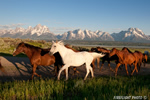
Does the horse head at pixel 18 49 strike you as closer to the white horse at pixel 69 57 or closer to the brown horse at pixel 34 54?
the brown horse at pixel 34 54

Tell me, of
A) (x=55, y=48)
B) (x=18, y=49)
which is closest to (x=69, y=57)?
(x=55, y=48)

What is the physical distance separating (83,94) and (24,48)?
227 inches

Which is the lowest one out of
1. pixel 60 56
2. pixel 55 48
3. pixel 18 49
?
pixel 60 56

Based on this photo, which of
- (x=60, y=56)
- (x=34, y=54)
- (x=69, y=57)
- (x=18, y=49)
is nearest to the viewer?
(x=69, y=57)

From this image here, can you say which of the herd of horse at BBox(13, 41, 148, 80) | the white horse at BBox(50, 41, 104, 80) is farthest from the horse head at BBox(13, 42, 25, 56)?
the white horse at BBox(50, 41, 104, 80)

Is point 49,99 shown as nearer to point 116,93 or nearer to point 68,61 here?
point 116,93

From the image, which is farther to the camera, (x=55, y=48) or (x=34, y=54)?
(x=34, y=54)

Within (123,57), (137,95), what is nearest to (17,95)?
(137,95)

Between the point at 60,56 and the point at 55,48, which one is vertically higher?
the point at 55,48

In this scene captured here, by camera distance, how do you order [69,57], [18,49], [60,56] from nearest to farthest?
1. [69,57]
2. [18,49]
3. [60,56]

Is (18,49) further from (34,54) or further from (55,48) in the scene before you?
(55,48)

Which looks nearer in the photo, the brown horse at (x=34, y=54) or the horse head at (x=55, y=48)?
the horse head at (x=55, y=48)

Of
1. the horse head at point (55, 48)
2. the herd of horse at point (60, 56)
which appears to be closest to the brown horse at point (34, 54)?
the herd of horse at point (60, 56)

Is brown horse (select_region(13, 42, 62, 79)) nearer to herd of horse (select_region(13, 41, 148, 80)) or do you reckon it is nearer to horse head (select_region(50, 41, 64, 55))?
herd of horse (select_region(13, 41, 148, 80))
